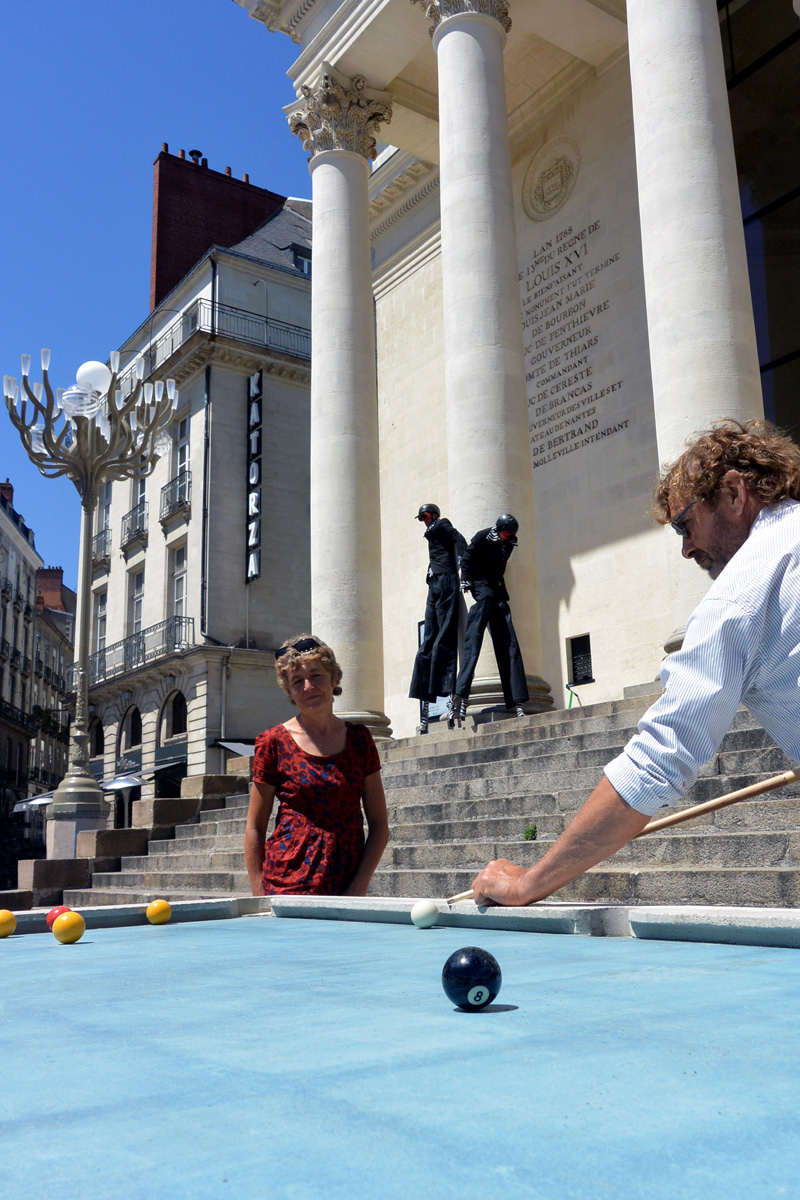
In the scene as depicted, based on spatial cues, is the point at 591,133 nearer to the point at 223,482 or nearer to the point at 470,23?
the point at 470,23

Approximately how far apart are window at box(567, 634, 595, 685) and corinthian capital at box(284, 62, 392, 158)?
896 cm

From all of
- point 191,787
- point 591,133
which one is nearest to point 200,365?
point 591,133

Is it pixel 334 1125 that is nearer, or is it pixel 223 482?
pixel 334 1125

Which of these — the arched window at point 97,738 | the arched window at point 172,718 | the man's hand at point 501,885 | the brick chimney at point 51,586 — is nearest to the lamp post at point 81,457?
the man's hand at point 501,885

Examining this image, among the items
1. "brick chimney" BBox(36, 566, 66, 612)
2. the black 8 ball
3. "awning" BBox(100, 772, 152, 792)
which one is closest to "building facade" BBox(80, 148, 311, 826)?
"awning" BBox(100, 772, 152, 792)

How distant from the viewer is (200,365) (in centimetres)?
3456

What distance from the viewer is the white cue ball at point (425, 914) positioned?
4023 millimetres

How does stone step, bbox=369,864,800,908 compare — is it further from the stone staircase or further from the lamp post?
the lamp post

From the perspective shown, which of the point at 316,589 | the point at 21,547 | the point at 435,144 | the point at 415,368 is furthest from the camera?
the point at 21,547

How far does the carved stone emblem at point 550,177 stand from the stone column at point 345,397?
10.1 feet

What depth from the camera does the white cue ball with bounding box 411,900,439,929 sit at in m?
4.02

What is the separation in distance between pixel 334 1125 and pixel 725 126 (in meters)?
12.4

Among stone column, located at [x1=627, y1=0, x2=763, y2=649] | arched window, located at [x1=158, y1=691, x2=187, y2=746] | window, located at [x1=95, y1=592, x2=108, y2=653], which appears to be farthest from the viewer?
window, located at [x1=95, y1=592, x2=108, y2=653]

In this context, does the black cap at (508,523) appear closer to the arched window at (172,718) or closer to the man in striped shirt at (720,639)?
the man in striped shirt at (720,639)
